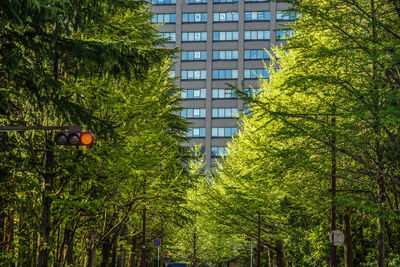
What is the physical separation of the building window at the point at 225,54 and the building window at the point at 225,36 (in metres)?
2.13

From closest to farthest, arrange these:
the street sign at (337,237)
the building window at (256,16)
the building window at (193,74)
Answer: the street sign at (337,237)
the building window at (256,16)
the building window at (193,74)

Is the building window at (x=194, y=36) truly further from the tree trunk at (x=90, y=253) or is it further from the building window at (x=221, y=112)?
the tree trunk at (x=90, y=253)

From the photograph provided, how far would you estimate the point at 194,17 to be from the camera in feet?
326

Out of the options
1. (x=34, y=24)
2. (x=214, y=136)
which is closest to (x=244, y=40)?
(x=214, y=136)

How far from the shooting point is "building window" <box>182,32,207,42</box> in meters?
98.8

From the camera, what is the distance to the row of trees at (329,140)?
15.3 m

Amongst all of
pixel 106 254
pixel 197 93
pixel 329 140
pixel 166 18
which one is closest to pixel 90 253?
pixel 106 254

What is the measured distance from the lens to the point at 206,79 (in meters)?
97.9

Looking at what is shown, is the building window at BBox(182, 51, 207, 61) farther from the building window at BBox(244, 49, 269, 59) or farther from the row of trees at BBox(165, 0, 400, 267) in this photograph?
the row of trees at BBox(165, 0, 400, 267)

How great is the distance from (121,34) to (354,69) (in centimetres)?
833

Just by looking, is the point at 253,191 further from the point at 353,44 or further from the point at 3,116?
the point at 3,116

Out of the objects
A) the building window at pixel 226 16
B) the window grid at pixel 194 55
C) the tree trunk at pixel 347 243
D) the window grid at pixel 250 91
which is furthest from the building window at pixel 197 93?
the tree trunk at pixel 347 243

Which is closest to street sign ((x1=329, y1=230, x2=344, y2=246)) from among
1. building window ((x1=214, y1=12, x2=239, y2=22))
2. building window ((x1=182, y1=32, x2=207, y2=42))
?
building window ((x1=182, y1=32, x2=207, y2=42))

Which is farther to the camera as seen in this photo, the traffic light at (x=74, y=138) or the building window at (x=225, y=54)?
the building window at (x=225, y=54)
